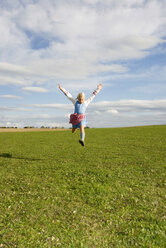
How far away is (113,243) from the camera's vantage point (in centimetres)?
702

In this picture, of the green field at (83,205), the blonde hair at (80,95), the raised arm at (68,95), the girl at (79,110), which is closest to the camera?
the green field at (83,205)

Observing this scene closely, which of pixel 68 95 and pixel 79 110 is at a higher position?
pixel 68 95

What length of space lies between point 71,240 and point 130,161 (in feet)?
36.7

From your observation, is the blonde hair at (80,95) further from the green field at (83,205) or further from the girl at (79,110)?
the green field at (83,205)

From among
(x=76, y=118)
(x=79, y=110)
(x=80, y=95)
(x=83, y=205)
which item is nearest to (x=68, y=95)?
(x=80, y=95)

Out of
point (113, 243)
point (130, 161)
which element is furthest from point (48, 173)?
point (113, 243)

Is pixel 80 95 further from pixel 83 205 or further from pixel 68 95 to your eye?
pixel 83 205

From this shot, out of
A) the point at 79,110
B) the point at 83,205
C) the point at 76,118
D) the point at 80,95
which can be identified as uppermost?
the point at 80,95

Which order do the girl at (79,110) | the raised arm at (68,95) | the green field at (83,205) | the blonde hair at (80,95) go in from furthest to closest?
the raised arm at (68,95), the girl at (79,110), the blonde hair at (80,95), the green field at (83,205)

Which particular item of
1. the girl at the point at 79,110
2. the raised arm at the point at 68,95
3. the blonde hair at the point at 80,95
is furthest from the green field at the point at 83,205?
the blonde hair at the point at 80,95

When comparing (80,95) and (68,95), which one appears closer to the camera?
(80,95)

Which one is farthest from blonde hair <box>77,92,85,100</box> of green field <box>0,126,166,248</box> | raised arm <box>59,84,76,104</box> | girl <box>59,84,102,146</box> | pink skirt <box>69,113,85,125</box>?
green field <box>0,126,166,248</box>

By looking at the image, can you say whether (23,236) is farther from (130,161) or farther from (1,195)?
(130,161)

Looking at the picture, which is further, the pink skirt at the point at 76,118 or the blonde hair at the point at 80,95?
the pink skirt at the point at 76,118
